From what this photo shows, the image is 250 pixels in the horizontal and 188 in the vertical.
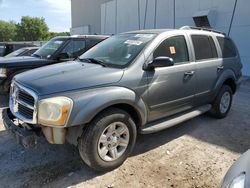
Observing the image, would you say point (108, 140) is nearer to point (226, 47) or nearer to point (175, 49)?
point (175, 49)

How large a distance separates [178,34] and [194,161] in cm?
210

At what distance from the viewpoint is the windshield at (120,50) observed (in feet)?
13.2

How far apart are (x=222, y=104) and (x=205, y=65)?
1.22 metres

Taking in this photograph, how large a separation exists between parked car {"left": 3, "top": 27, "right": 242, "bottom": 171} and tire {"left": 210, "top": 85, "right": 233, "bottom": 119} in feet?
1.09

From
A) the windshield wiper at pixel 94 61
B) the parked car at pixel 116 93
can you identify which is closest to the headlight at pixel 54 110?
the parked car at pixel 116 93

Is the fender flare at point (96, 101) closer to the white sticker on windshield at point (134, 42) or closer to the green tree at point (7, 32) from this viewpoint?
A: the white sticker on windshield at point (134, 42)

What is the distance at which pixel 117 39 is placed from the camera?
477cm

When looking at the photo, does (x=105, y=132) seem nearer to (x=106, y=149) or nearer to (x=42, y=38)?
(x=106, y=149)

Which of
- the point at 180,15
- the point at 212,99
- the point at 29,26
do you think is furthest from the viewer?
the point at 29,26

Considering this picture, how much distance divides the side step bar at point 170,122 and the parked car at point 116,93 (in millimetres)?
14

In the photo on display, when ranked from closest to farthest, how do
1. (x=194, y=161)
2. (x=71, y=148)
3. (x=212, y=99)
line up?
(x=194, y=161)
(x=71, y=148)
(x=212, y=99)

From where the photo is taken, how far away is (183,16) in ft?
50.3

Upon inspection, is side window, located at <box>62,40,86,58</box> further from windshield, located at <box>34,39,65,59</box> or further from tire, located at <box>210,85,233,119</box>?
tire, located at <box>210,85,233,119</box>

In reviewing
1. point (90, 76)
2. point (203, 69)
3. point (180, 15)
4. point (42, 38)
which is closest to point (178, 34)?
point (203, 69)
